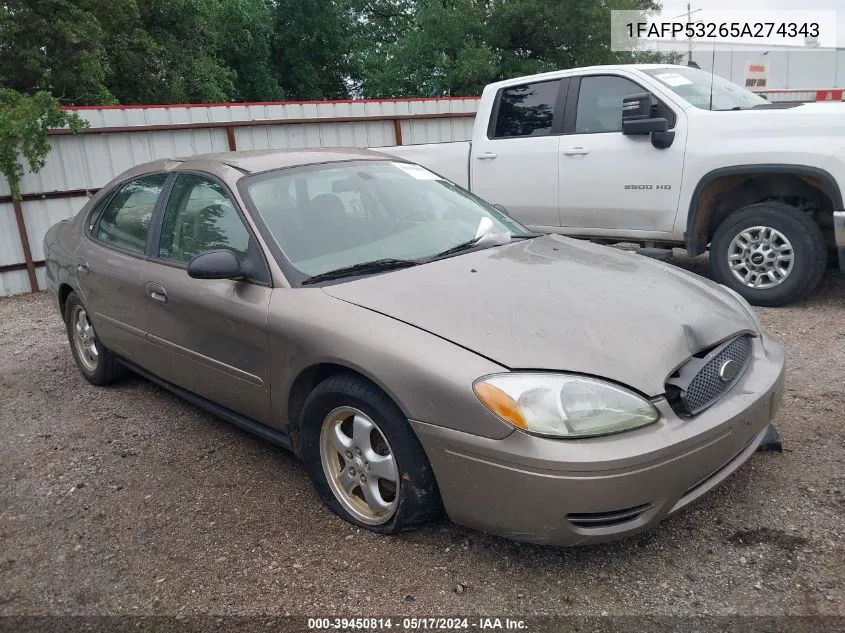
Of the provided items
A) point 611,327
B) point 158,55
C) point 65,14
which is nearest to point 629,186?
point 611,327

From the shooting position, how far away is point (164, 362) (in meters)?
3.92

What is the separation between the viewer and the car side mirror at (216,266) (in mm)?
3156

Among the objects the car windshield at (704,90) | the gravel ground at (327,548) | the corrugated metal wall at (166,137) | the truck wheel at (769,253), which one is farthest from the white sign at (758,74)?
the gravel ground at (327,548)

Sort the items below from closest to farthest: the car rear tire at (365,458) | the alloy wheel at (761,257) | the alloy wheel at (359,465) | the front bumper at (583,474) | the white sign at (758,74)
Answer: the front bumper at (583,474) → the car rear tire at (365,458) → the alloy wheel at (359,465) → the alloy wheel at (761,257) → the white sign at (758,74)

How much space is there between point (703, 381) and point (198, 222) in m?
2.58

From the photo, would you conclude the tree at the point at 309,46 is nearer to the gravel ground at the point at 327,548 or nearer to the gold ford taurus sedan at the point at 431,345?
the gold ford taurus sedan at the point at 431,345

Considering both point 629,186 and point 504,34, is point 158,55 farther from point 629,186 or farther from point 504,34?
point 629,186

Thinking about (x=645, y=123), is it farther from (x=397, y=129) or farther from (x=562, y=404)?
(x=397, y=129)

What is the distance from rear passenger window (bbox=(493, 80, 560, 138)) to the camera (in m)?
6.73

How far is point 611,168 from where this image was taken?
6.21 m

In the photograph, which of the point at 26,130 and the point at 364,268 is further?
the point at 26,130

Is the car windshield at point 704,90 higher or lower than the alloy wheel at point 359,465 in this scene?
higher

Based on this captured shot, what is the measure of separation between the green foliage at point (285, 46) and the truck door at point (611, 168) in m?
10.8

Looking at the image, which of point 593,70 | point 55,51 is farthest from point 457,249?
point 55,51
